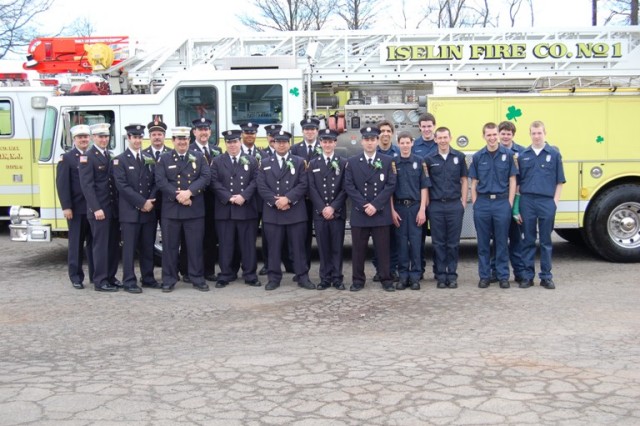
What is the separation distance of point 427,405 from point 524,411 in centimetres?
58

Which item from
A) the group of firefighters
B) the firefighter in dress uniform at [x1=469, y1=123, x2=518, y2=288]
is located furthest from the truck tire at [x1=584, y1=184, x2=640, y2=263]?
the firefighter in dress uniform at [x1=469, y1=123, x2=518, y2=288]

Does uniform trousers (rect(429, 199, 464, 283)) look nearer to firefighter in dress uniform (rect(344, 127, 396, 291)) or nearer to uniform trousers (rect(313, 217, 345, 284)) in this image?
firefighter in dress uniform (rect(344, 127, 396, 291))

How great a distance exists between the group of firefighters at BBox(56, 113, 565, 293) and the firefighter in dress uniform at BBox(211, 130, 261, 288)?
1cm

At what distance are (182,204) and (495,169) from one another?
11.6 feet

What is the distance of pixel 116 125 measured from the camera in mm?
10133

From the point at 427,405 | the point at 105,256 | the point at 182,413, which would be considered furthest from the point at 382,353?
the point at 105,256

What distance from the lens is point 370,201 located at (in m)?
8.44

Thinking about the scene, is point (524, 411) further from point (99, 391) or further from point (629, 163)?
point (629, 163)

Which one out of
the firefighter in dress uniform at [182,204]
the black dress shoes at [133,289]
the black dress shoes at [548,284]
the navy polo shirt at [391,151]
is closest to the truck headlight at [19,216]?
the black dress shoes at [133,289]

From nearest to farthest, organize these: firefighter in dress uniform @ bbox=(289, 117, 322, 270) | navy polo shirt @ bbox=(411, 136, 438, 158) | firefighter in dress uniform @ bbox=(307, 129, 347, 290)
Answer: firefighter in dress uniform @ bbox=(307, 129, 347, 290)
navy polo shirt @ bbox=(411, 136, 438, 158)
firefighter in dress uniform @ bbox=(289, 117, 322, 270)

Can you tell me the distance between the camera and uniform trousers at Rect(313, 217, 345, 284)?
867 centimetres

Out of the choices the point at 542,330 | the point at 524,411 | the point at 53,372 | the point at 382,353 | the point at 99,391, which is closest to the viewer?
the point at 524,411

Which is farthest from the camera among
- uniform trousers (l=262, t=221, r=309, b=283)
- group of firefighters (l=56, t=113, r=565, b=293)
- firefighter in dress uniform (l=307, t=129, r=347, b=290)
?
uniform trousers (l=262, t=221, r=309, b=283)

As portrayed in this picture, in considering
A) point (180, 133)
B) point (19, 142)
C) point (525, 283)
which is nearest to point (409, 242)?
point (525, 283)
